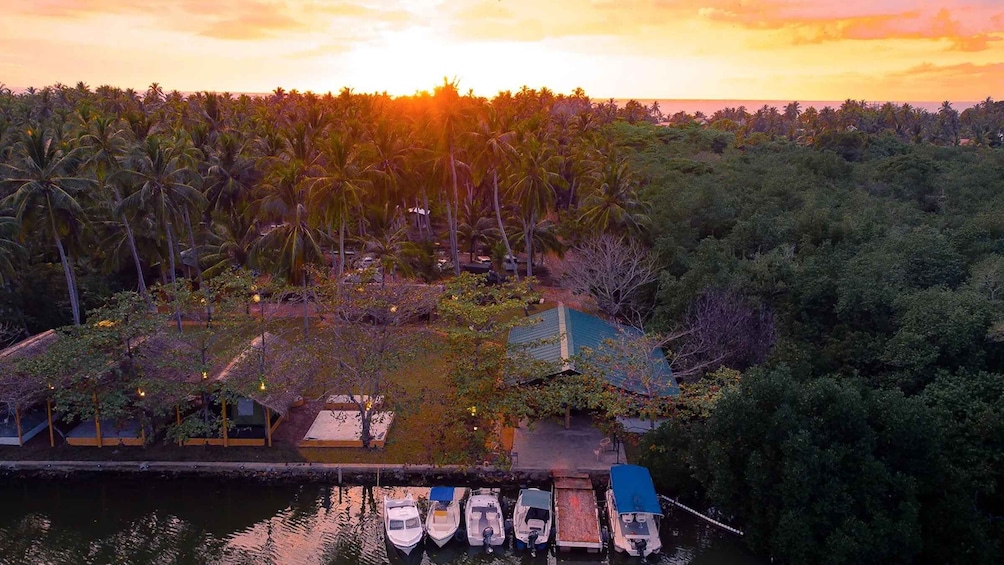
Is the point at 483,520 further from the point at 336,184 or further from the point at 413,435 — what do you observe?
the point at 336,184

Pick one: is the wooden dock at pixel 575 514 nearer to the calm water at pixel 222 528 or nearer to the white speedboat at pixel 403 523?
the calm water at pixel 222 528

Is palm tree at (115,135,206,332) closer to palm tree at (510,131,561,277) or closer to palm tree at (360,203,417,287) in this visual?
palm tree at (360,203,417,287)

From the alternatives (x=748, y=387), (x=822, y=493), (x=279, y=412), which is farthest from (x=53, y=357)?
(x=822, y=493)

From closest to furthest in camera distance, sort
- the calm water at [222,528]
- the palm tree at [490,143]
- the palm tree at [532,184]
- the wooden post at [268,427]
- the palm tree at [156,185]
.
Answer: the calm water at [222,528] < the wooden post at [268,427] < the palm tree at [156,185] < the palm tree at [490,143] < the palm tree at [532,184]

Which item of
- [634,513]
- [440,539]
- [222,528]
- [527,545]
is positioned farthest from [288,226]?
[634,513]

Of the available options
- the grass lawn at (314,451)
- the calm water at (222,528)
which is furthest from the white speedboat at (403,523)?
the grass lawn at (314,451)

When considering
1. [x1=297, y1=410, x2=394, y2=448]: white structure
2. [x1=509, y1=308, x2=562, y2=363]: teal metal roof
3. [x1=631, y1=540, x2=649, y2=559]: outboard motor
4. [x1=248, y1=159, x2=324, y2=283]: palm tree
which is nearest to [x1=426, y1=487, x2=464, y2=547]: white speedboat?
[x1=297, y1=410, x2=394, y2=448]: white structure
